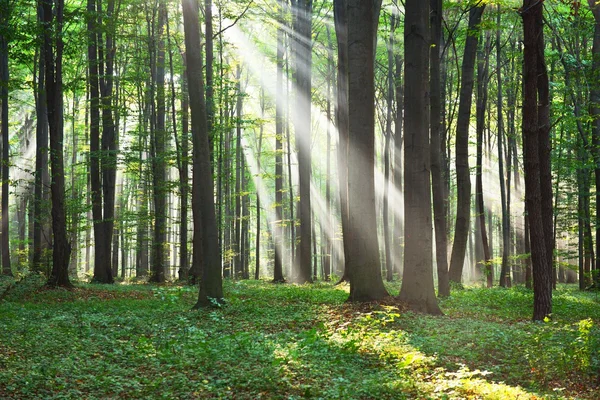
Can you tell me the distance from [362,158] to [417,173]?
128cm

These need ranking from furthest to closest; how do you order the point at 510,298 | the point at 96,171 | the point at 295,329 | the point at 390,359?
the point at 96,171 → the point at 510,298 → the point at 295,329 → the point at 390,359

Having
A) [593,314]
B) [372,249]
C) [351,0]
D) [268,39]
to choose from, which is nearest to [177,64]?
[268,39]

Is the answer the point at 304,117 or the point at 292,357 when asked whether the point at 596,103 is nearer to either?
the point at 304,117

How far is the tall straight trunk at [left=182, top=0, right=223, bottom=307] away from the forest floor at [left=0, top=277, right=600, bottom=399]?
1013 millimetres

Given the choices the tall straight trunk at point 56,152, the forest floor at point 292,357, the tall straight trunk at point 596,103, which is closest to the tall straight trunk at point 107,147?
the tall straight trunk at point 56,152

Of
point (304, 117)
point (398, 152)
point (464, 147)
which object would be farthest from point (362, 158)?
point (398, 152)

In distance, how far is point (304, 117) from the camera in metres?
20.8

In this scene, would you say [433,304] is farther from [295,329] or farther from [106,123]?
[106,123]

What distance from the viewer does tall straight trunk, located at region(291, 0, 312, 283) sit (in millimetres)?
20266

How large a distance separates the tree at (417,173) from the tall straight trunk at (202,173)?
14.2 feet

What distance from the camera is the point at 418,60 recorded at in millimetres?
11062

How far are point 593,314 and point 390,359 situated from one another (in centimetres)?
802

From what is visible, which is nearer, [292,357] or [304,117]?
[292,357]

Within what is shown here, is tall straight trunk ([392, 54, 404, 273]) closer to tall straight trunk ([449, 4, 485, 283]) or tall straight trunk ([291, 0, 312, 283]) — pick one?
tall straight trunk ([291, 0, 312, 283])
